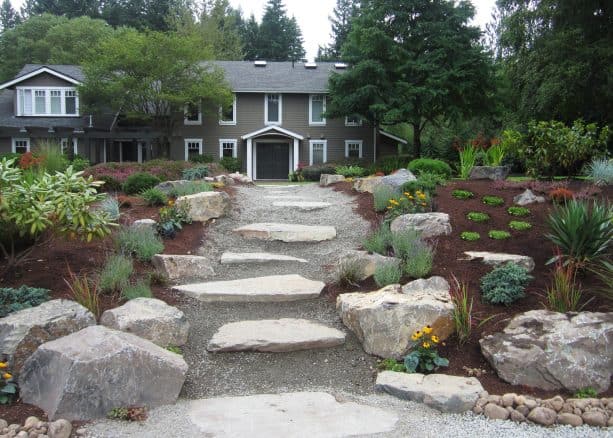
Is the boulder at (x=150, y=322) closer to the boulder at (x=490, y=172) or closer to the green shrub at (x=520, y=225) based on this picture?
the green shrub at (x=520, y=225)

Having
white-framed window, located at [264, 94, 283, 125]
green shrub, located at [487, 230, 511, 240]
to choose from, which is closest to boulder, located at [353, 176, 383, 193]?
green shrub, located at [487, 230, 511, 240]

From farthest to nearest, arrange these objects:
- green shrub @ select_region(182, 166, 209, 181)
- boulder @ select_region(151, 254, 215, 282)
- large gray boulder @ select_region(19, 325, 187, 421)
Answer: green shrub @ select_region(182, 166, 209, 181)
boulder @ select_region(151, 254, 215, 282)
large gray boulder @ select_region(19, 325, 187, 421)

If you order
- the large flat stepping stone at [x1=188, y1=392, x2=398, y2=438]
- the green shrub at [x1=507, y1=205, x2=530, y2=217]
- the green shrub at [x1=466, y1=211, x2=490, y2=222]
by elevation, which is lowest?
the large flat stepping stone at [x1=188, y1=392, x2=398, y2=438]

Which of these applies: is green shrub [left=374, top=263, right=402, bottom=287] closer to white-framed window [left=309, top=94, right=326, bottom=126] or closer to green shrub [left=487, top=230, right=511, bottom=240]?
green shrub [left=487, top=230, right=511, bottom=240]

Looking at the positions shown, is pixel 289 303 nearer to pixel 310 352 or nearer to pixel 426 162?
pixel 310 352

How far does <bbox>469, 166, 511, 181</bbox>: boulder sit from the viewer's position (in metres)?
12.2

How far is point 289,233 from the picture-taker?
354 inches

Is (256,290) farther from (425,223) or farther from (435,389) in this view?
(425,223)

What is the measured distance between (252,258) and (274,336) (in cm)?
245

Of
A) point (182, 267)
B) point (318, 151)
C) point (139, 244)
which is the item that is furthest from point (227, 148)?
point (182, 267)

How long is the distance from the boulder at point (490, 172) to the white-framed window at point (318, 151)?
55.7 feet

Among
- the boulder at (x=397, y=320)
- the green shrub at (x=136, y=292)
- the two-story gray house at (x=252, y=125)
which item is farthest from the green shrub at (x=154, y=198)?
the two-story gray house at (x=252, y=125)

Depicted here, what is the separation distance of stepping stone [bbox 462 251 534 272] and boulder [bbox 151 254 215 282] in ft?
10.9

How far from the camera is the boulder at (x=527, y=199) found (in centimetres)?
906
